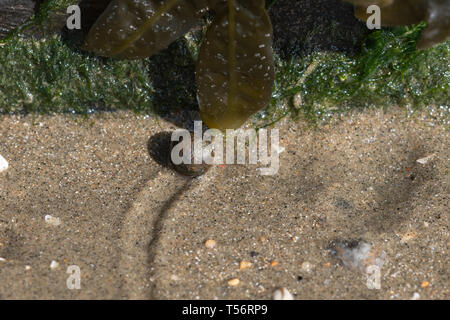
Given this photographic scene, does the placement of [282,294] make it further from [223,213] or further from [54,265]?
[54,265]

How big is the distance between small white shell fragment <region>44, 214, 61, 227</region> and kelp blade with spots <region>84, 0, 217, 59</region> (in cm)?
93

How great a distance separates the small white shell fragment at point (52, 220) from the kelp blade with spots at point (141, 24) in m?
0.93

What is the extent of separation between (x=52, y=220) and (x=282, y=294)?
124 cm

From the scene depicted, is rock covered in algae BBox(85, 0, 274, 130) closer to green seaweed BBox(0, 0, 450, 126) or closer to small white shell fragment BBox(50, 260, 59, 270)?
green seaweed BBox(0, 0, 450, 126)

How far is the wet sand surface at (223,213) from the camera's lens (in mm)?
2242

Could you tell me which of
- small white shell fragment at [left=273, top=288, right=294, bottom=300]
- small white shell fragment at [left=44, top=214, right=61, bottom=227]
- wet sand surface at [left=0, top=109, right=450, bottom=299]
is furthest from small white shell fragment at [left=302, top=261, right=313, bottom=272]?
small white shell fragment at [left=44, top=214, right=61, bottom=227]

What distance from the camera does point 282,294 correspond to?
218 cm

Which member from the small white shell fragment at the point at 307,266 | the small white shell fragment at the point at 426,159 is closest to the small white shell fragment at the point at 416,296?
the small white shell fragment at the point at 307,266

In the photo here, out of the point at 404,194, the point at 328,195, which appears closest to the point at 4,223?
the point at 328,195

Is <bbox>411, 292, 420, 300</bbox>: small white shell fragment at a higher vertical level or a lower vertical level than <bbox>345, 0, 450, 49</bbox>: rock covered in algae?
lower

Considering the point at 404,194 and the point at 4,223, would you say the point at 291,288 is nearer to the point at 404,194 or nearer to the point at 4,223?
the point at 404,194

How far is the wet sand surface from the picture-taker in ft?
7.36

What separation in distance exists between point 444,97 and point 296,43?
3.42 ft

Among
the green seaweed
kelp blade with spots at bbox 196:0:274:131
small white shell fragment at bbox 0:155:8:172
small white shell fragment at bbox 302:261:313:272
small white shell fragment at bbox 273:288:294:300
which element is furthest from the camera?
the green seaweed
